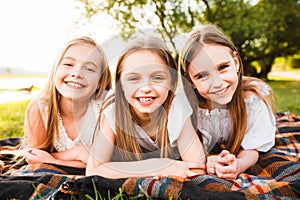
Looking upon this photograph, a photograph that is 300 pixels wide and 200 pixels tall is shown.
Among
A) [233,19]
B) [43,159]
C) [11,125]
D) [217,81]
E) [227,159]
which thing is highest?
[233,19]

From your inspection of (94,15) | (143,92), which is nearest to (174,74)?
(143,92)

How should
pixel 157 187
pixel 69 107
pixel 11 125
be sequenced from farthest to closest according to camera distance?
pixel 11 125 < pixel 69 107 < pixel 157 187

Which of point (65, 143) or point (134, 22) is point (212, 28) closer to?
point (65, 143)


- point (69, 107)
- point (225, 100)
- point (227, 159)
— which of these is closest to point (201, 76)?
point (225, 100)

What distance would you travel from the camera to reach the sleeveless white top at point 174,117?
72.8 inches

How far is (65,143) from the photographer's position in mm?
2242

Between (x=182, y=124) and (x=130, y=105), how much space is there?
29 centimetres

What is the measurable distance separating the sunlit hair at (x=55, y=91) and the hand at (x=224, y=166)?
821 millimetres

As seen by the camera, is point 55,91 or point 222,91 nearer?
point 222,91

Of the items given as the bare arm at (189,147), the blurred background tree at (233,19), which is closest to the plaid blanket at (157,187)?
the bare arm at (189,147)

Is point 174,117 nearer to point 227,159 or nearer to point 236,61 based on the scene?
point 227,159

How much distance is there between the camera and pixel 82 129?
221 centimetres

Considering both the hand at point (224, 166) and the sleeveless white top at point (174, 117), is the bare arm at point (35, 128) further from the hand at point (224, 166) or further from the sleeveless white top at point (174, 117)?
the hand at point (224, 166)

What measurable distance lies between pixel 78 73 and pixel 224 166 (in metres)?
0.94
